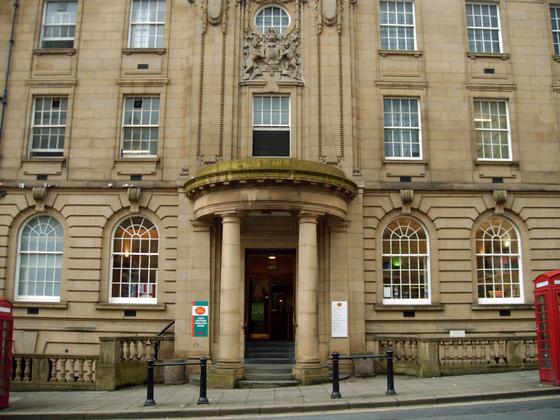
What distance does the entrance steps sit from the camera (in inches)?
598

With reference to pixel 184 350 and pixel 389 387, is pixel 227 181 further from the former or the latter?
pixel 389 387

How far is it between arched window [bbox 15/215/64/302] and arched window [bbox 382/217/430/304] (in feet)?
37.2

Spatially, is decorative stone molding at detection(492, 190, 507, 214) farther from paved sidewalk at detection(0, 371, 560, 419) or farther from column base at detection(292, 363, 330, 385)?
column base at detection(292, 363, 330, 385)

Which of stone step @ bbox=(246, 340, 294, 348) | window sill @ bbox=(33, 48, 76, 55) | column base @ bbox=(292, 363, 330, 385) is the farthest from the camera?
window sill @ bbox=(33, 48, 76, 55)

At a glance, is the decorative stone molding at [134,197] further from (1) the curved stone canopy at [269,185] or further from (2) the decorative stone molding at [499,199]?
(2) the decorative stone molding at [499,199]

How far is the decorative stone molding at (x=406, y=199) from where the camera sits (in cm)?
1855

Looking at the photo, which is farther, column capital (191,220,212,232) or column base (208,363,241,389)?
column capital (191,220,212,232)

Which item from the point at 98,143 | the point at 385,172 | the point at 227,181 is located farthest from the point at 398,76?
the point at 98,143

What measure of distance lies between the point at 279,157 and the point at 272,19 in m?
5.21

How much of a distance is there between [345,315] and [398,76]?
8794 millimetres

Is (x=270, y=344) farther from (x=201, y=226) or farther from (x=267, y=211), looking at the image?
(x=267, y=211)

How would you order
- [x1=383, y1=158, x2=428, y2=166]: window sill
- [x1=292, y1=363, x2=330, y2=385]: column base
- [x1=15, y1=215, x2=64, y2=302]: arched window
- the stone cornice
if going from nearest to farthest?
[x1=292, y1=363, x2=330, y2=385]: column base → the stone cornice → [x1=15, y1=215, x2=64, y2=302]: arched window → [x1=383, y1=158, x2=428, y2=166]: window sill

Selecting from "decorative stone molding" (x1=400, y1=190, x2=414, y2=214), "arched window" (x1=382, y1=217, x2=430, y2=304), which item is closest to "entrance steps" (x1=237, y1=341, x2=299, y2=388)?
"arched window" (x1=382, y1=217, x2=430, y2=304)

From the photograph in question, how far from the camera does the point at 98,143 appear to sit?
19297 mm
